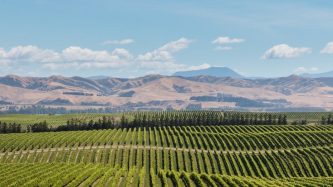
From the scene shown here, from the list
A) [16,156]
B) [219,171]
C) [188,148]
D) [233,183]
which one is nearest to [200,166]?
[219,171]

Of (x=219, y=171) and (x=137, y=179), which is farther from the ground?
(x=137, y=179)

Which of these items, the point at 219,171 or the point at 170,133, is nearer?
the point at 219,171

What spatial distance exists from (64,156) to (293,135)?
9797cm

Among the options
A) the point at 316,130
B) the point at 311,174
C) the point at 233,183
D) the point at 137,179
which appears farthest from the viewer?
the point at 316,130

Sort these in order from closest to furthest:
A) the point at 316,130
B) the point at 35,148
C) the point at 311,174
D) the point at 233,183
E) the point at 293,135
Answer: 1. the point at 233,183
2. the point at 311,174
3. the point at 35,148
4. the point at 293,135
5. the point at 316,130

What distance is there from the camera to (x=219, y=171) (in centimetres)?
14475

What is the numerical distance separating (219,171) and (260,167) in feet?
51.4

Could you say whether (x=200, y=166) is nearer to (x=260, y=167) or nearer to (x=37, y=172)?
(x=260, y=167)

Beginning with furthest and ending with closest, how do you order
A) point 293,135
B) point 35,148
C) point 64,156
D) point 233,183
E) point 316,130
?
point 316,130, point 293,135, point 35,148, point 64,156, point 233,183

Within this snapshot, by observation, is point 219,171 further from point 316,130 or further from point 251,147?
point 316,130

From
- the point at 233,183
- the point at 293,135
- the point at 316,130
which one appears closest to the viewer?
the point at 233,183

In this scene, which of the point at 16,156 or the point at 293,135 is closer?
the point at 16,156

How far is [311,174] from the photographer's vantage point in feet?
464

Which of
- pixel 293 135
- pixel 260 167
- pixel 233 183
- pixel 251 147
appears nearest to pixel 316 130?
pixel 293 135
